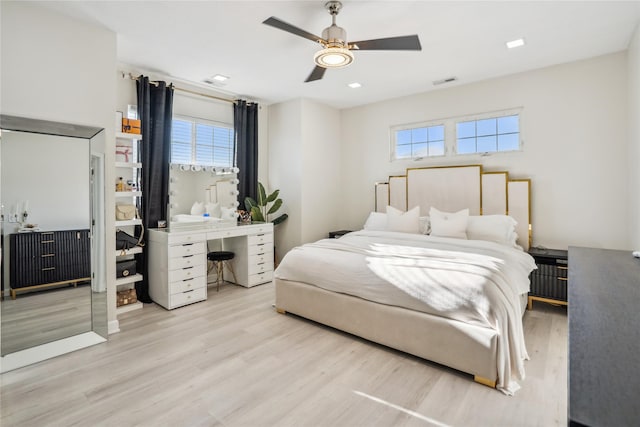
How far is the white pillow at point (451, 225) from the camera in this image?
12.9ft

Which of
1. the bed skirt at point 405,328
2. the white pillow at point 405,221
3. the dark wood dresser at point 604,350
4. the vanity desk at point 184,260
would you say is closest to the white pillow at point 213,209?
the vanity desk at point 184,260

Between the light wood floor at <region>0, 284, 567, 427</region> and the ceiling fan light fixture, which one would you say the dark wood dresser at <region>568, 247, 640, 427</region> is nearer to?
the light wood floor at <region>0, 284, 567, 427</region>

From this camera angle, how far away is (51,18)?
8.76 ft

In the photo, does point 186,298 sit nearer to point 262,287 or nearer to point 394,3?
point 262,287

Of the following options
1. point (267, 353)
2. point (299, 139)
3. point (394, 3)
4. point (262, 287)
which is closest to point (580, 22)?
point (394, 3)

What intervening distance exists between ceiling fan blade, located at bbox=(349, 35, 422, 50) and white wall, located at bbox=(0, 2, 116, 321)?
2328 millimetres

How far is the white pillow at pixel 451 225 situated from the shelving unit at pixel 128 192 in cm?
357

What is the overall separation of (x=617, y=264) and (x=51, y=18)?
14.4 feet

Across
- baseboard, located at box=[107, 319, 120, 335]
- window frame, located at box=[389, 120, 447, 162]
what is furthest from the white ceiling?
baseboard, located at box=[107, 319, 120, 335]

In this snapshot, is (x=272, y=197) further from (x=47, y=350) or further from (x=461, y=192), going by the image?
(x=47, y=350)

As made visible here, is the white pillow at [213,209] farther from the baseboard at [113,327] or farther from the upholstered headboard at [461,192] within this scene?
the upholstered headboard at [461,192]

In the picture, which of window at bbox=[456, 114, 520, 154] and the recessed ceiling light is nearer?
the recessed ceiling light

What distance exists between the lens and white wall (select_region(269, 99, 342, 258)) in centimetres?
519

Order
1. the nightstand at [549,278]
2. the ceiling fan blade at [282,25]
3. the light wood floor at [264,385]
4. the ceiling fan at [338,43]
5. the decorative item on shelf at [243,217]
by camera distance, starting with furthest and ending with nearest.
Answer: the decorative item on shelf at [243,217], the nightstand at [549,278], the ceiling fan at [338,43], the ceiling fan blade at [282,25], the light wood floor at [264,385]
